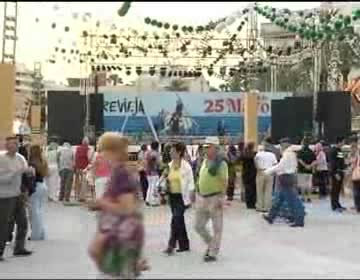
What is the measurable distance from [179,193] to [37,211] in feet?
8.19

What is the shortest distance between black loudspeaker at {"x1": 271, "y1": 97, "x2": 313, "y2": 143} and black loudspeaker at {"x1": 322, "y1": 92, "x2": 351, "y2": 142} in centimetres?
117

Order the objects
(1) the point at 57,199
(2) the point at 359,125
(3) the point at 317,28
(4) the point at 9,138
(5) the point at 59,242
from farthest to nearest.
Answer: (2) the point at 359,125 < (1) the point at 57,199 < (3) the point at 317,28 < (5) the point at 59,242 < (4) the point at 9,138

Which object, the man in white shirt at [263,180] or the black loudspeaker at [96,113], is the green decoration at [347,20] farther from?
the black loudspeaker at [96,113]

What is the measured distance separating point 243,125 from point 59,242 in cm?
2003

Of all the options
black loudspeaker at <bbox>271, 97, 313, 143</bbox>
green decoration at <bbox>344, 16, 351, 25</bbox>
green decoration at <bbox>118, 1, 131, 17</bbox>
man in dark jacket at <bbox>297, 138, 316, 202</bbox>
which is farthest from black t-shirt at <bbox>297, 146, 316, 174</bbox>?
green decoration at <bbox>118, 1, 131, 17</bbox>

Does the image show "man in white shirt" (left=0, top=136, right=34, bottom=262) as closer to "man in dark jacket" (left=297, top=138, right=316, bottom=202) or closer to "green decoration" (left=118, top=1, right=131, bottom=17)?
"green decoration" (left=118, top=1, right=131, bottom=17)

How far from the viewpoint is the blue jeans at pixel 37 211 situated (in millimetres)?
12078

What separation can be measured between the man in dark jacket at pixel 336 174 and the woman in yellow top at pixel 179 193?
6974 millimetres

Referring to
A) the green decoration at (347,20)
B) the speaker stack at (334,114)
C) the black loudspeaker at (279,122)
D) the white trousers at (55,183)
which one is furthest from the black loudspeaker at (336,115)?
the green decoration at (347,20)

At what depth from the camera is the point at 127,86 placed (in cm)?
5212

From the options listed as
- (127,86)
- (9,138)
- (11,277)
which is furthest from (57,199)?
(127,86)

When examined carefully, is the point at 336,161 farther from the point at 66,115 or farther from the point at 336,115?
the point at 66,115

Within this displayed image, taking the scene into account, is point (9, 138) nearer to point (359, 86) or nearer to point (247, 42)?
point (359, 86)

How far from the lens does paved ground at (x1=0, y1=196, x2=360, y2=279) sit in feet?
30.8
